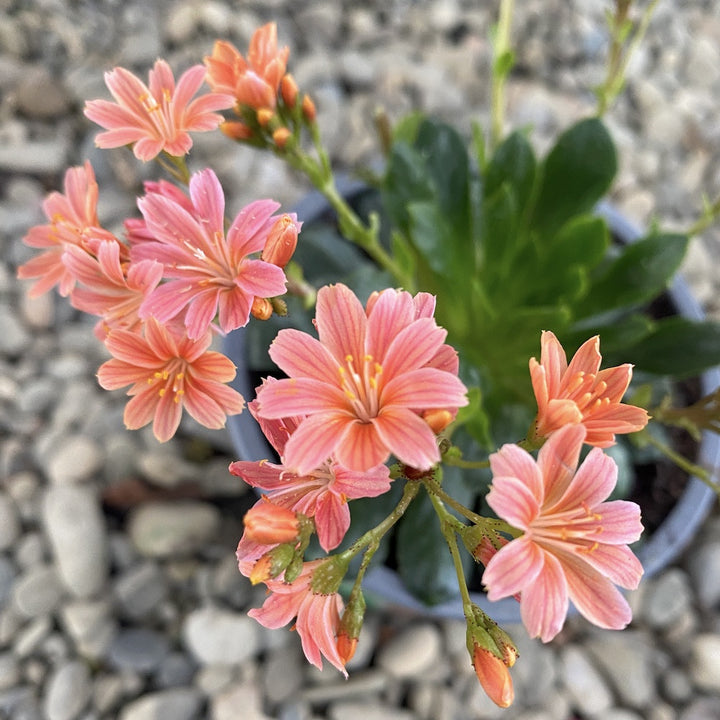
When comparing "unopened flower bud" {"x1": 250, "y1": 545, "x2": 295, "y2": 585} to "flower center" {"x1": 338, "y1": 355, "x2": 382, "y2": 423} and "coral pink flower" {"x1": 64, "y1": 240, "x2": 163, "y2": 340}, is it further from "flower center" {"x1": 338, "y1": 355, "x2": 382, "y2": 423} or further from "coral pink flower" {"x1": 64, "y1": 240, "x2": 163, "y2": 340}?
"coral pink flower" {"x1": 64, "y1": 240, "x2": 163, "y2": 340}

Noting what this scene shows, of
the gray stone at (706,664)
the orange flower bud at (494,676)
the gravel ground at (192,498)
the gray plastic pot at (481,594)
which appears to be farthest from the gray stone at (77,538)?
the gray stone at (706,664)

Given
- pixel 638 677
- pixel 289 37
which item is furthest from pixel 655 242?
pixel 289 37

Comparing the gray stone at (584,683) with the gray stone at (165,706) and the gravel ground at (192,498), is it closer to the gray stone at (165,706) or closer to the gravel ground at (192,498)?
the gravel ground at (192,498)

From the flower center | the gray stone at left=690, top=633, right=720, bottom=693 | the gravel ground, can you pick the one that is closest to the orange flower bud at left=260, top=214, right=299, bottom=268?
the flower center

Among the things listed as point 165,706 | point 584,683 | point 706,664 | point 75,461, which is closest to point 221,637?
point 165,706

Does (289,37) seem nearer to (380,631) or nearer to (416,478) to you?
(380,631)
